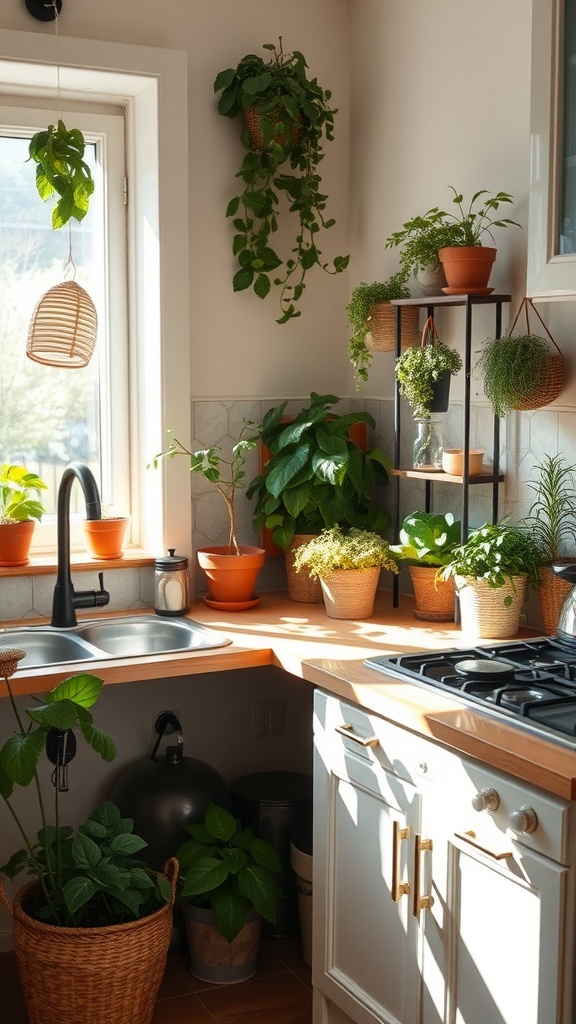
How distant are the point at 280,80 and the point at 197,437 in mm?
981

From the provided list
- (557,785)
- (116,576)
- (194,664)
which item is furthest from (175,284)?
(557,785)

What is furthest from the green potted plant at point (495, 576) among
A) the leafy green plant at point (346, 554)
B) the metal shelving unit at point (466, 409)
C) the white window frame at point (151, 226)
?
the white window frame at point (151, 226)

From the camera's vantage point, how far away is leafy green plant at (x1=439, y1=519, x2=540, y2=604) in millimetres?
2494

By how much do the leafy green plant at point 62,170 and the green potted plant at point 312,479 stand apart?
756 mm

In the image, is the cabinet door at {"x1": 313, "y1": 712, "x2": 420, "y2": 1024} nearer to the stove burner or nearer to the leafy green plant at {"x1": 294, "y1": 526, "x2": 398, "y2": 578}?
the stove burner

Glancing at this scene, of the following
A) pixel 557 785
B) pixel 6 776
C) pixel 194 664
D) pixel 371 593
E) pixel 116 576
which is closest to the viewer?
pixel 557 785

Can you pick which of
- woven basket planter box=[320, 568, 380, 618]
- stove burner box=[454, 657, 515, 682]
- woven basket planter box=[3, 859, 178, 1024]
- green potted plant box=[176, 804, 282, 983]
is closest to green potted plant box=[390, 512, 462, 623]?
woven basket planter box=[320, 568, 380, 618]

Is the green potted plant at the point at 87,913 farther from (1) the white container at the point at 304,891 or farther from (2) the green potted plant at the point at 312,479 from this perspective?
(2) the green potted plant at the point at 312,479

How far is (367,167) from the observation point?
3.21 m

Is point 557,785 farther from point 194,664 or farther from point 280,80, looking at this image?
point 280,80

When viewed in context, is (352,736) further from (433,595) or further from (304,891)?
(304,891)

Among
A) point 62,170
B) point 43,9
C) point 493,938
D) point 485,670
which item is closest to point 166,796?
point 485,670

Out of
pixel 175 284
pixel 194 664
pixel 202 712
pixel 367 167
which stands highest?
pixel 367 167

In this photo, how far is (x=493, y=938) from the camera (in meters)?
1.82
